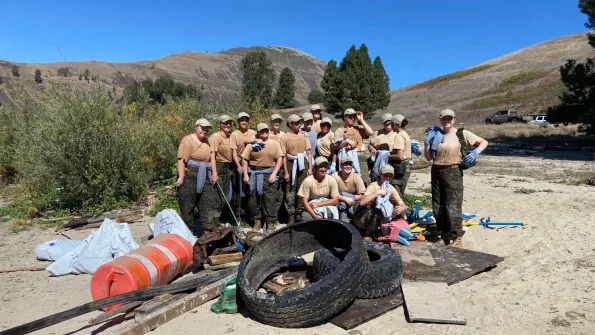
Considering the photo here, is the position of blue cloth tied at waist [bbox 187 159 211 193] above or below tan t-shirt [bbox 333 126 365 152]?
below

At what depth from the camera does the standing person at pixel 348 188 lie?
5.91 m

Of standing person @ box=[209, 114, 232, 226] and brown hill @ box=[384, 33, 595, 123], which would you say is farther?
brown hill @ box=[384, 33, 595, 123]

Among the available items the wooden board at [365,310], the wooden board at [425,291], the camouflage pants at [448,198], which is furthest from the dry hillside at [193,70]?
the wooden board at [365,310]

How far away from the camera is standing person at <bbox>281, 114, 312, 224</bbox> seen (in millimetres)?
6844

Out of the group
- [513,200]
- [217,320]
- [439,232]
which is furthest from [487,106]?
[217,320]

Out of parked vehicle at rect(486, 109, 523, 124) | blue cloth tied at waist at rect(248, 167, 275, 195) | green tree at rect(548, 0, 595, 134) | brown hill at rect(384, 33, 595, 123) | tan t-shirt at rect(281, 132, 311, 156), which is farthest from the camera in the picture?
brown hill at rect(384, 33, 595, 123)

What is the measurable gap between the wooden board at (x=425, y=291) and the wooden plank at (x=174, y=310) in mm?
1950

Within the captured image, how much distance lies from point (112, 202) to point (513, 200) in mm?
8174

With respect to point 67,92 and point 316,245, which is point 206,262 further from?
point 67,92

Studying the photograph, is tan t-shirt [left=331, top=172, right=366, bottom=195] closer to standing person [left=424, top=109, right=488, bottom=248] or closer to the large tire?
standing person [left=424, top=109, right=488, bottom=248]

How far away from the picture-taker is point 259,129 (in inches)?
256

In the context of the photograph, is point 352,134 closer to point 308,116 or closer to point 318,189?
point 308,116

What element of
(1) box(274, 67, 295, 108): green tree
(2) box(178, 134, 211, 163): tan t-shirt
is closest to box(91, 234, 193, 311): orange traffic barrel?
(2) box(178, 134, 211, 163): tan t-shirt

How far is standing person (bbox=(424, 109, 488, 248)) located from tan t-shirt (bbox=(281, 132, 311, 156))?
2.03m
